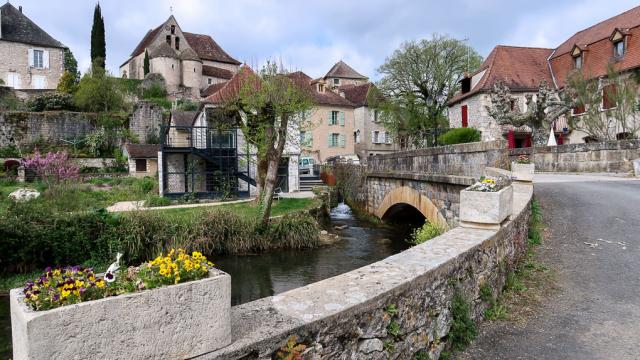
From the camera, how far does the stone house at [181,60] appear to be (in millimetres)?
50719

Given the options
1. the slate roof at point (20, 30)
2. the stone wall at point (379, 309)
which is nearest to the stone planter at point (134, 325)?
the stone wall at point (379, 309)

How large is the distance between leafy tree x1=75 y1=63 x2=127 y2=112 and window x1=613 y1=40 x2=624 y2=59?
3710cm

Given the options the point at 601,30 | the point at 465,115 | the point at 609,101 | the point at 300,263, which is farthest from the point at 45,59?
the point at 601,30

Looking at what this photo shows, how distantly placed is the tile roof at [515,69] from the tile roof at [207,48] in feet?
112

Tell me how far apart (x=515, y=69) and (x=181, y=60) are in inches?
1422

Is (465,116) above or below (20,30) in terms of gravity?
below

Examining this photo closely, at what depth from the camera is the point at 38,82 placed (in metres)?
41.9

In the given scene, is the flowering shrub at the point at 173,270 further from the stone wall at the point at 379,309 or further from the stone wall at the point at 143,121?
the stone wall at the point at 143,121

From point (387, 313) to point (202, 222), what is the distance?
10.9 meters

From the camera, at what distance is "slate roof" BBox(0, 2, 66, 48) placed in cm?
4028

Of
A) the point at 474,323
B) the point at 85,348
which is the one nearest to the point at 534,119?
the point at 474,323

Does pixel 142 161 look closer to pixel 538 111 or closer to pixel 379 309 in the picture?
pixel 538 111

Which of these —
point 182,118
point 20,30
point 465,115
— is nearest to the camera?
point 182,118

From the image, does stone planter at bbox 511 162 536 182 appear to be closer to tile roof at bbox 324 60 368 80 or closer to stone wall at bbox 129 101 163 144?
stone wall at bbox 129 101 163 144
